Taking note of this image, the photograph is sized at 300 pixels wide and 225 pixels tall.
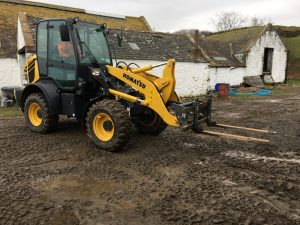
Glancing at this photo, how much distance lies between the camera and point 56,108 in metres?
7.07

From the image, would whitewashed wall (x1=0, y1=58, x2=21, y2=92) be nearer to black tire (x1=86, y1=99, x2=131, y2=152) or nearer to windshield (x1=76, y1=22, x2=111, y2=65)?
windshield (x1=76, y1=22, x2=111, y2=65)

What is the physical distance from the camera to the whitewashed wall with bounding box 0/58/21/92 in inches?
576

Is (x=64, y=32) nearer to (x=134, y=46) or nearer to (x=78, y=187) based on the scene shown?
(x=78, y=187)

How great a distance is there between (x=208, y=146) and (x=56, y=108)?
3.60m

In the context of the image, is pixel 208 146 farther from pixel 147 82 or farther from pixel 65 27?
pixel 65 27

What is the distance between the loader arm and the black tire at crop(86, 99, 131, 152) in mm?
451

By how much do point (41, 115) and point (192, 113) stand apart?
3.83m

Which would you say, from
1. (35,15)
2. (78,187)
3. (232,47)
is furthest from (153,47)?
(78,187)

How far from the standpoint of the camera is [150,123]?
24.3 feet

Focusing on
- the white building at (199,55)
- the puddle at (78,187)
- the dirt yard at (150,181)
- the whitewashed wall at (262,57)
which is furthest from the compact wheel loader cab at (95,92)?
the whitewashed wall at (262,57)

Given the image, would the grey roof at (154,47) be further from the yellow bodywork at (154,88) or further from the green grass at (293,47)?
the green grass at (293,47)

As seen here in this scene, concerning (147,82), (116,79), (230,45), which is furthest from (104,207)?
(230,45)

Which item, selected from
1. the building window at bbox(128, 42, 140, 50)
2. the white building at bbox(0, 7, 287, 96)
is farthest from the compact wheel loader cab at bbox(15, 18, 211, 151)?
the building window at bbox(128, 42, 140, 50)

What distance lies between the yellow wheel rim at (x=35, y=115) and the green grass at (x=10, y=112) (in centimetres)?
383
